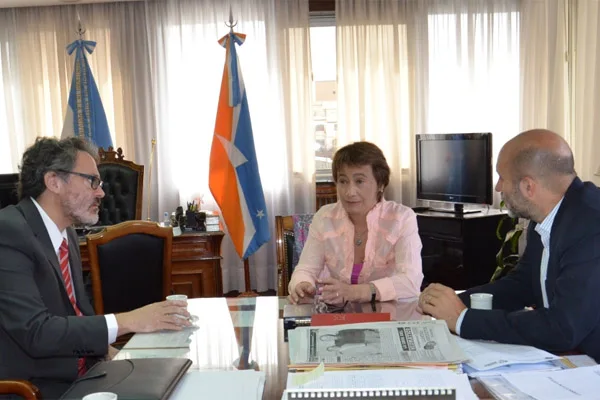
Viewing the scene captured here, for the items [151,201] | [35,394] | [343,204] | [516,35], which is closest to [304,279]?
[343,204]

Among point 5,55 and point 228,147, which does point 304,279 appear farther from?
point 5,55

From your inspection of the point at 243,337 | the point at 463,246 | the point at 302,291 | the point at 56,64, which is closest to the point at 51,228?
the point at 243,337

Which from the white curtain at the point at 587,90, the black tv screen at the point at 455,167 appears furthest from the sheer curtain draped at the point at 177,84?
the white curtain at the point at 587,90

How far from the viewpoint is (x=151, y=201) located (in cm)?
556

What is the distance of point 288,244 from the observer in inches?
104

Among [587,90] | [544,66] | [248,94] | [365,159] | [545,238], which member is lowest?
[545,238]

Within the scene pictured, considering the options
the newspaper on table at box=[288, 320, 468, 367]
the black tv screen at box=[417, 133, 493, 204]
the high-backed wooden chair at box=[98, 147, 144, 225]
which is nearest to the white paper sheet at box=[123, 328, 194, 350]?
the newspaper on table at box=[288, 320, 468, 367]

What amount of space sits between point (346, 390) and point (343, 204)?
1.35 metres

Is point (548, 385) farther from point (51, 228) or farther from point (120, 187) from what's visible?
point (120, 187)

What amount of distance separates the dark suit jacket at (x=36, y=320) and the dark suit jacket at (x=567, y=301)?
1024 mm

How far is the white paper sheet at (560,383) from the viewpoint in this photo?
1192mm

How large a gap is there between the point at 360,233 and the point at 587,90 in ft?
8.70

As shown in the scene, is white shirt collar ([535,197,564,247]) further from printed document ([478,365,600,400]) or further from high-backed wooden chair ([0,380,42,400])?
high-backed wooden chair ([0,380,42,400])

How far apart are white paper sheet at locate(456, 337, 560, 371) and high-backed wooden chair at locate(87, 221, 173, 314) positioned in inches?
59.2
